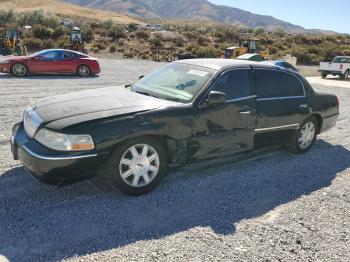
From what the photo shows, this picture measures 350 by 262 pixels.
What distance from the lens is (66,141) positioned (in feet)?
13.4

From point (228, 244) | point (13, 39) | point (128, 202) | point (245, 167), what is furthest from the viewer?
point (13, 39)

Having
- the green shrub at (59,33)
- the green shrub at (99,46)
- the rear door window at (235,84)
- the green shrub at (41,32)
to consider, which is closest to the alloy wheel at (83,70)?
the rear door window at (235,84)

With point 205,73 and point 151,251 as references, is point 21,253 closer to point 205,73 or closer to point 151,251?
point 151,251

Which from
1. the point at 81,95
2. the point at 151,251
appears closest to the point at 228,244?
the point at 151,251

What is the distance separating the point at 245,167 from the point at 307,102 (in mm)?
1679

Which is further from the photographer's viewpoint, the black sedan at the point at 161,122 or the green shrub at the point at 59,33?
the green shrub at the point at 59,33

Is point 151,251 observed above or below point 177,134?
below

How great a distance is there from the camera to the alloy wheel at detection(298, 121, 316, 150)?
655cm

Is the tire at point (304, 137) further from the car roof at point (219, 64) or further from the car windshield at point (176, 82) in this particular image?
the car windshield at point (176, 82)

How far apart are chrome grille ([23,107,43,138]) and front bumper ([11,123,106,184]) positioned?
0.16 m

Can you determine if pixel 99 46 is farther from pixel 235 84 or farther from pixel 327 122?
pixel 235 84

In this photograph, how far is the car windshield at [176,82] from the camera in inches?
199

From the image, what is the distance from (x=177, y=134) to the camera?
15.5 feet

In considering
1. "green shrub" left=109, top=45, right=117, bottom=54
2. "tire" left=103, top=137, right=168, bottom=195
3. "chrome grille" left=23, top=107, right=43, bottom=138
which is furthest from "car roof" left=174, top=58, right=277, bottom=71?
"green shrub" left=109, top=45, right=117, bottom=54
